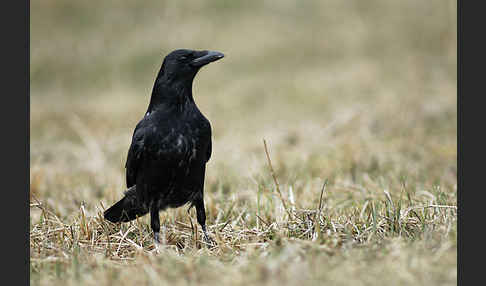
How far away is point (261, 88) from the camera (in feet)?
40.9

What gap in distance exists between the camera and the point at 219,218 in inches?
174

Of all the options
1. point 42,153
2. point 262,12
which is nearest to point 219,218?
point 42,153

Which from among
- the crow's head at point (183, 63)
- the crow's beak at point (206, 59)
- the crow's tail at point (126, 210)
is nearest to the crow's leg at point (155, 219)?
the crow's tail at point (126, 210)

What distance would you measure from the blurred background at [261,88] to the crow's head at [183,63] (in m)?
1.87

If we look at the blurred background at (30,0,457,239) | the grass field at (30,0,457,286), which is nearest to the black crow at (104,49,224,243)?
the grass field at (30,0,457,286)

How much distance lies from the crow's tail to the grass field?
8 centimetres

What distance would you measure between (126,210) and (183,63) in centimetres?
126

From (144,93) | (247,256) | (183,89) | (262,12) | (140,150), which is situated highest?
(262,12)

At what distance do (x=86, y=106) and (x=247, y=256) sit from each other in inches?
391

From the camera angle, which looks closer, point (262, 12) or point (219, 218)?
point (219, 218)

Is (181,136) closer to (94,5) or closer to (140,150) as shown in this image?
(140,150)

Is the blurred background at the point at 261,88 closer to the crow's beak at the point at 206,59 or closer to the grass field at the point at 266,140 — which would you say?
the grass field at the point at 266,140

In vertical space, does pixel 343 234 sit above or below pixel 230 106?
below

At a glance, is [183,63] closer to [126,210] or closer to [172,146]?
[172,146]
